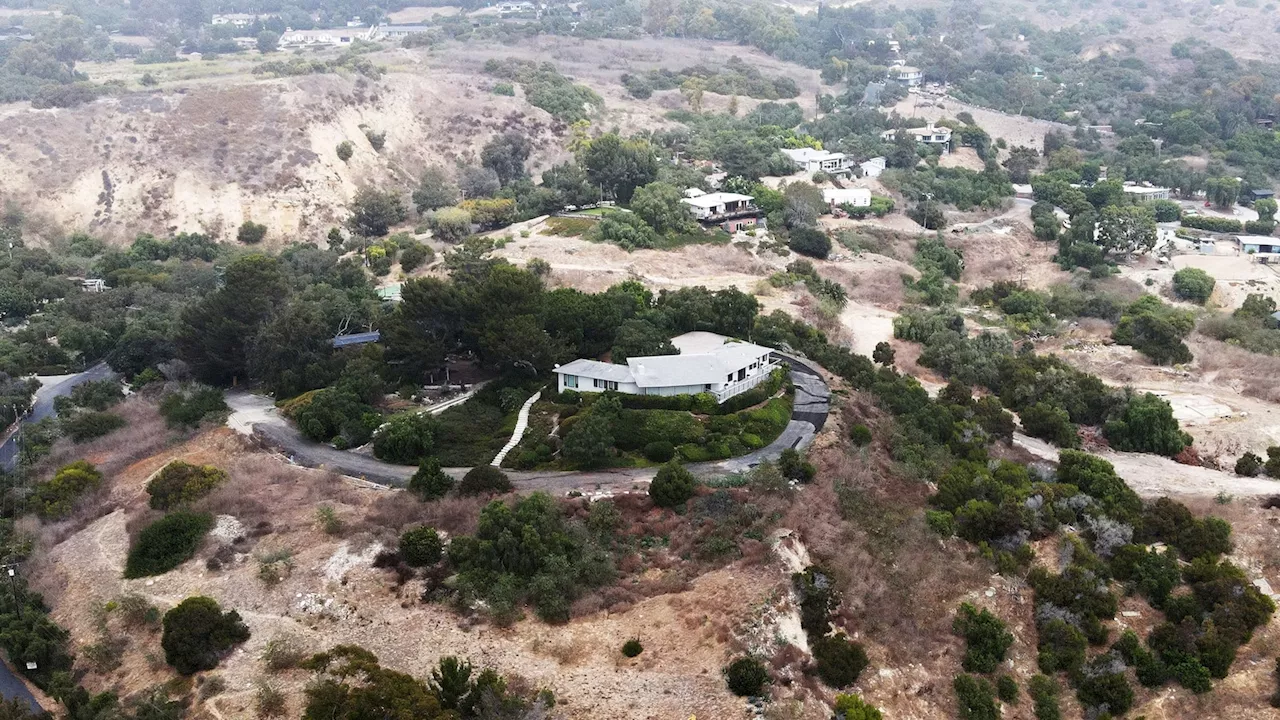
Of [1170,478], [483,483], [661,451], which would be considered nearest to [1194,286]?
[1170,478]

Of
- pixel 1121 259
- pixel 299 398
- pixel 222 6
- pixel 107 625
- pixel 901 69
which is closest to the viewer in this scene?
pixel 107 625

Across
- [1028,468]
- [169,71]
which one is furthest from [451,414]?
[169,71]

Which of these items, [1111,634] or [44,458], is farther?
[44,458]

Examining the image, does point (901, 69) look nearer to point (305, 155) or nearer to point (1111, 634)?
point (305, 155)

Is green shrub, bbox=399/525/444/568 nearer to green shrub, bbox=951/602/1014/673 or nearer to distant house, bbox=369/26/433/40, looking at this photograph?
green shrub, bbox=951/602/1014/673

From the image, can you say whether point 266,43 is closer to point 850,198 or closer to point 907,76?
point 850,198

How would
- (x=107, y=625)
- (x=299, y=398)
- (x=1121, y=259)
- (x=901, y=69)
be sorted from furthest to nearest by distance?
(x=901, y=69), (x=1121, y=259), (x=299, y=398), (x=107, y=625)
